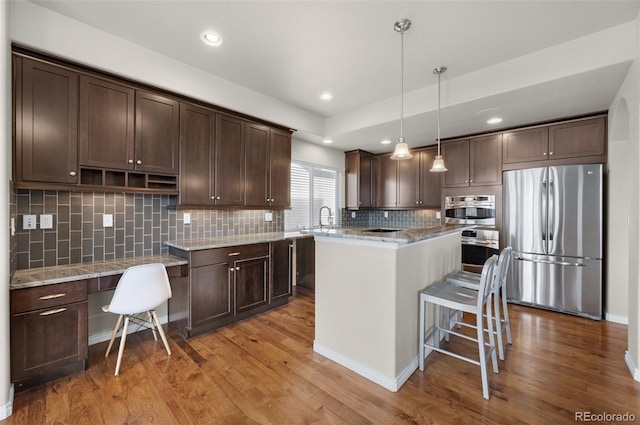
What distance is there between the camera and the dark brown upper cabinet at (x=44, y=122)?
2.04 meters

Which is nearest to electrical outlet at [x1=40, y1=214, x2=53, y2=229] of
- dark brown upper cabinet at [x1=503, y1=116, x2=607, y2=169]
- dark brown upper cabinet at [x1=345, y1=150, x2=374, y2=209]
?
dark brown upper cabinet at [x1=345, y1=150, x2=374, y2=209]

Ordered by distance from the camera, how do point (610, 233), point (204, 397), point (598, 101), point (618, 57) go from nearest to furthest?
point (204, 397)
point (618, 57)
point (598, 101)
point (610, 233)

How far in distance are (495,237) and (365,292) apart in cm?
275

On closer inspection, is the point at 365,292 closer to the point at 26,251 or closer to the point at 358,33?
the point at 358,33

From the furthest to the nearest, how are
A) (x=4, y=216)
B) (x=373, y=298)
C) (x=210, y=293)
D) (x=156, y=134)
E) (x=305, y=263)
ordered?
(x=305, y=263), (x=210, y=293), (x=156, y=134), (x=373, y=298), (x=4, y=216)

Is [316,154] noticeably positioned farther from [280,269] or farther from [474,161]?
[474,161]

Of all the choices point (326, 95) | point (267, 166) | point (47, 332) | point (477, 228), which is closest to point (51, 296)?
point (47, 332)

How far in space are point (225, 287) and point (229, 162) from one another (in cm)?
145

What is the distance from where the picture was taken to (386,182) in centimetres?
546

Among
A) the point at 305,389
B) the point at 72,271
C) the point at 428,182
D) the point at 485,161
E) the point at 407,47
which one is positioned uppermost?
the point at 407,47

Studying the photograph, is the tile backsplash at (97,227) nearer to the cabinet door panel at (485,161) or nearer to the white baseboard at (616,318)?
the cabinet door panel at (485,161)

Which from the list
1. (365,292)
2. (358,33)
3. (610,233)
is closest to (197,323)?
(365,292)

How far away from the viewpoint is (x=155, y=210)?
9.98 ft

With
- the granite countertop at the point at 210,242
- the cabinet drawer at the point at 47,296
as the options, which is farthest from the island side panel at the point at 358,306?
the cabinet drawer at the point at 47,296
